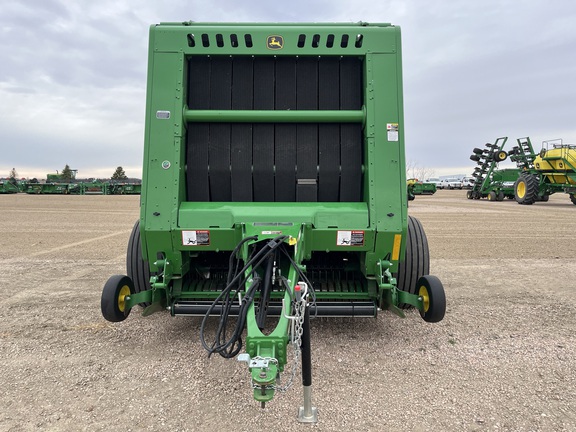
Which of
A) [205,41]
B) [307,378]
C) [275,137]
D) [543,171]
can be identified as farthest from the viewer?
[543,171]

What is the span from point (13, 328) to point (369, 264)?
11.2 ft

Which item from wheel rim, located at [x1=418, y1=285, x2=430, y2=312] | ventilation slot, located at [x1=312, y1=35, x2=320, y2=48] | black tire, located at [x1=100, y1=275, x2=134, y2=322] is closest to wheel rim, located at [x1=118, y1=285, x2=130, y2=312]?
black tire, located at [x1=100, y1=275, x2=134, y2=322]

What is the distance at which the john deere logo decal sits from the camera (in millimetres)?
3676

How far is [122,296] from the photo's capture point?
327 cm

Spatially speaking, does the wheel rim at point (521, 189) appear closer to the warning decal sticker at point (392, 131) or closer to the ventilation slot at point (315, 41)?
the warning decal sticker at point (392, 131)

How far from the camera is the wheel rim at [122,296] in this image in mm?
3213

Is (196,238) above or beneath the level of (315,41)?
beneath

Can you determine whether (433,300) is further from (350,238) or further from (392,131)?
(392,131)

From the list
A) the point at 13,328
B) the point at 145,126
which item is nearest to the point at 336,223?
the point at 145,126

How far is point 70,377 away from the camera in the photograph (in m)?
2.92

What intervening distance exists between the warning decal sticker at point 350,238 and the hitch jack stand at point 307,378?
1280 mm

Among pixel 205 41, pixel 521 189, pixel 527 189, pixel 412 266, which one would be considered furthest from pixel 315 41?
pixel 521 189

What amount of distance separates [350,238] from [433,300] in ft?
2.68

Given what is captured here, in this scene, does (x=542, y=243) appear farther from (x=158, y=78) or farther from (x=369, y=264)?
(x=158, y=78)
